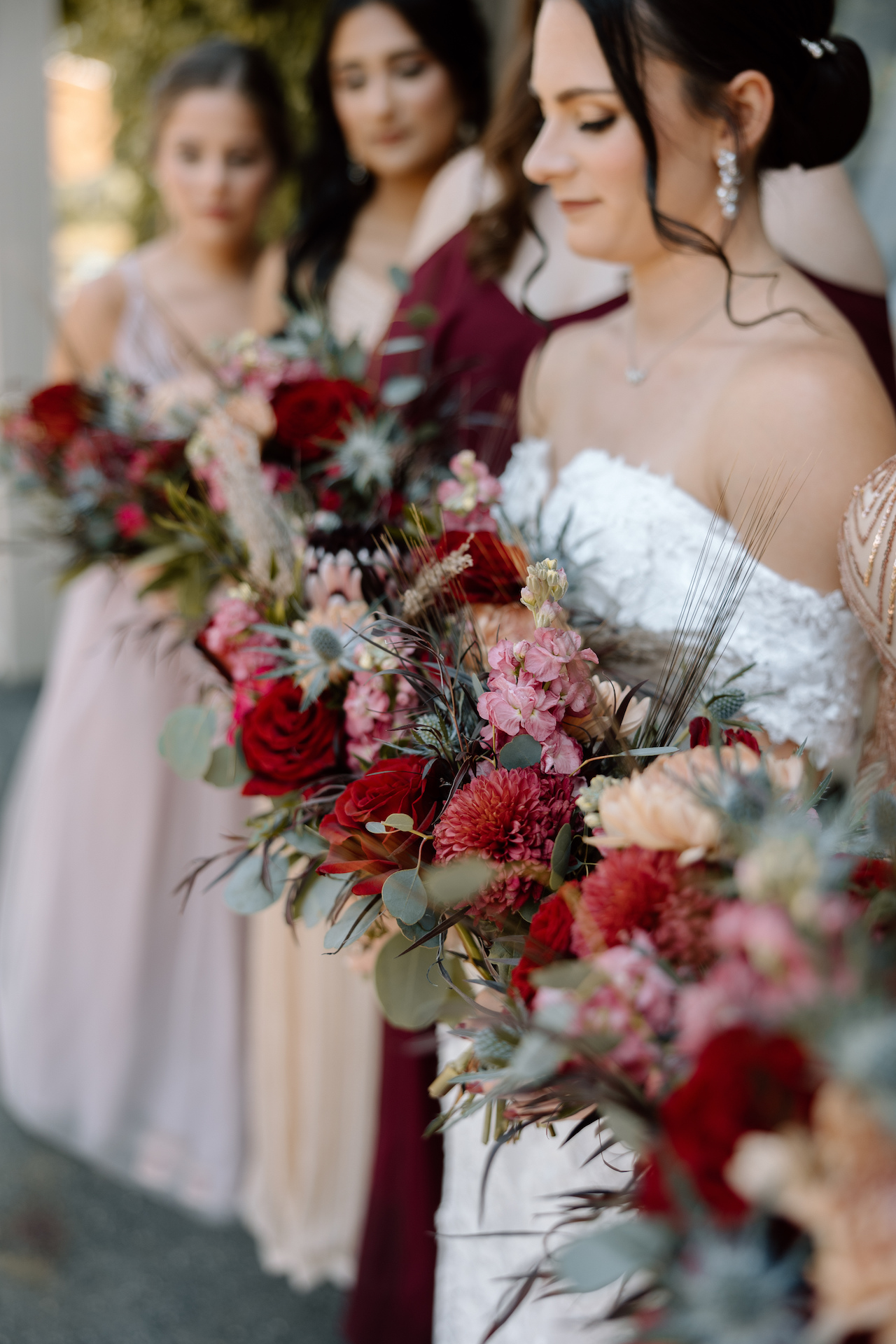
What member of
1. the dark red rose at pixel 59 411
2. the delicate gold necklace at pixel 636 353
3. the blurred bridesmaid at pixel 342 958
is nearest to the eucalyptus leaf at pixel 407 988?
the delicate gold necklace at pixel 636 353

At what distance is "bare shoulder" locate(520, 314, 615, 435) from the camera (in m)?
1.33

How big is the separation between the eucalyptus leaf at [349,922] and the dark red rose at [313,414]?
2.01 feet

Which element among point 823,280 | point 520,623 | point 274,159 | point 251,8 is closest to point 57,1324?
point 520,623

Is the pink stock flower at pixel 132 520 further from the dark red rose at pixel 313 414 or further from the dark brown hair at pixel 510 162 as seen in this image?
the dark brown hair at pixel 510 162

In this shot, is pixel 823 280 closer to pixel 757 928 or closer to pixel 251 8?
pixel 757 928

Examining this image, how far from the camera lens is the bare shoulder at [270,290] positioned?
2172 mm

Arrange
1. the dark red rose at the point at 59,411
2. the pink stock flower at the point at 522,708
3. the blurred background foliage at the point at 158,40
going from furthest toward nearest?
the blurred background foliage at the point at 158,40 → the dark red rose at the point at 59,411 → the pink stock flower at the point at 522,708

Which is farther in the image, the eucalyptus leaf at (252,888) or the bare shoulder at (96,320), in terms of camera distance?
the bare shoulder at (96,320)

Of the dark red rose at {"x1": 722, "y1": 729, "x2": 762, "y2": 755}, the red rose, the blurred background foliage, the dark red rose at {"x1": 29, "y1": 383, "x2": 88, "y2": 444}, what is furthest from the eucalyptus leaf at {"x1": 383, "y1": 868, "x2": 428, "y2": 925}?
the blurred background foliage

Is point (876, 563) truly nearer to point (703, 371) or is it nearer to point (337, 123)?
point (703, 371)

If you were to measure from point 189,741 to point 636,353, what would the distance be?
2.25 feet

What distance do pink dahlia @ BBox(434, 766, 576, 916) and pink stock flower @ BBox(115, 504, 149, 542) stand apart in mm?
927

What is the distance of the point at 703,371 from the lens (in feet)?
3.68

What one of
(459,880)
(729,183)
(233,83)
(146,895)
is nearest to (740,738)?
(459,880)
